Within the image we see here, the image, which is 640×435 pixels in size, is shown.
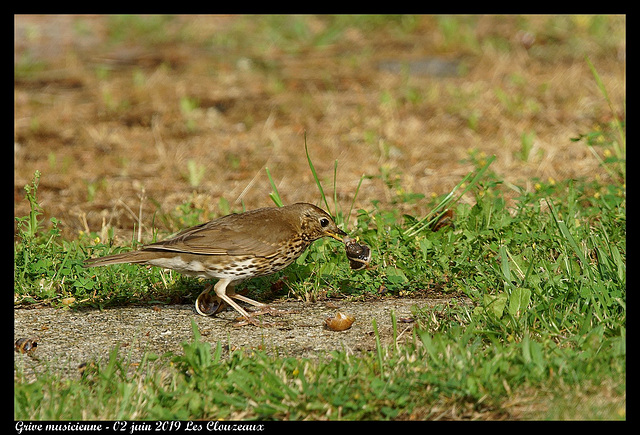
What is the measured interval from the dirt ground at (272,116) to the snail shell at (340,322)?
0.06m

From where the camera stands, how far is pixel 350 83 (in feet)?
42.2

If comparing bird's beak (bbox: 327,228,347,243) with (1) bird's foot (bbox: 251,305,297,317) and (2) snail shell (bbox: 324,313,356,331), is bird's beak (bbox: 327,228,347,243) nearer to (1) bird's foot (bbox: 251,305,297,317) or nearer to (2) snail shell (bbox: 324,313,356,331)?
(1) bird's foot (bbox: 251,305,297,317)

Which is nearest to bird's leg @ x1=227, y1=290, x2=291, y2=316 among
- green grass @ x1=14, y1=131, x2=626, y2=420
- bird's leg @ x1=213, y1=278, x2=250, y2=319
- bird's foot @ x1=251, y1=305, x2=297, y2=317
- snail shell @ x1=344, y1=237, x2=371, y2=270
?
bird's foot @ x1=251, y1=305, x2=297, y2=317

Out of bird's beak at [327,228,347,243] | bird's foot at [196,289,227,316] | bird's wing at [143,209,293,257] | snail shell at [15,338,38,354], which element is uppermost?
bird's wing at [143,209,293,257]

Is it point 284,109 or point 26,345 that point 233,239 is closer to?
point 26,345

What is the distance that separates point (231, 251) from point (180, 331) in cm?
69

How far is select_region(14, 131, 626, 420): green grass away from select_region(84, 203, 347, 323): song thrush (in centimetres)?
41

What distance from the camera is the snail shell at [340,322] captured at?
552 centimetres

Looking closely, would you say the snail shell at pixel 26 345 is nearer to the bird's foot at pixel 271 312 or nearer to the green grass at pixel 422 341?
the green grass at pixel 422 341

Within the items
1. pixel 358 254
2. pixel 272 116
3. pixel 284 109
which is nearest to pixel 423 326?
pixel 358 254

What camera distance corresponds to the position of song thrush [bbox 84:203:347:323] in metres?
5.92

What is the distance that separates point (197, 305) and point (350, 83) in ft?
24.2

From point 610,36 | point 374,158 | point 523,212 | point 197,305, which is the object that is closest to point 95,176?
point 374,158

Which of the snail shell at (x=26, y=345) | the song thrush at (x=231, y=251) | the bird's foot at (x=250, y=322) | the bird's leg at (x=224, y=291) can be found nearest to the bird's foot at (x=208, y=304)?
the song thrush at (x=231, y=251)
